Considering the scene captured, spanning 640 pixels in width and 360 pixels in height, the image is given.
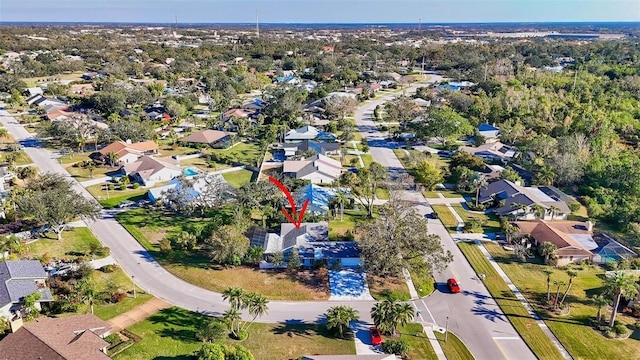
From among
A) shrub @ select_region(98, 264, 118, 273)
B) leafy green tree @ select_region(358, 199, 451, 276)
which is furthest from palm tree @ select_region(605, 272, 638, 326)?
shrub @ select_region(98, 264, 118, 273)

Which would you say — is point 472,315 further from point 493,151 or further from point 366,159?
point 493,151

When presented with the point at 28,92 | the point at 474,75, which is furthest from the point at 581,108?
the point at 28,92

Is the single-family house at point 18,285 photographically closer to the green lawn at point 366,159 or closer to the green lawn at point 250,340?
the green lawn at point 250,340

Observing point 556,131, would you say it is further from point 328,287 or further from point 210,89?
point 210,89

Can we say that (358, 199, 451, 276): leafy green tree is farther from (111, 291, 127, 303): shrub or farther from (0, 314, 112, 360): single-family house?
(0, 314, 112, 360): single-family house

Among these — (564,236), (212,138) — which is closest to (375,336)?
(564,236)
